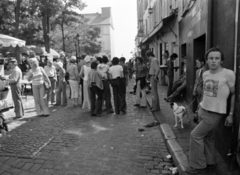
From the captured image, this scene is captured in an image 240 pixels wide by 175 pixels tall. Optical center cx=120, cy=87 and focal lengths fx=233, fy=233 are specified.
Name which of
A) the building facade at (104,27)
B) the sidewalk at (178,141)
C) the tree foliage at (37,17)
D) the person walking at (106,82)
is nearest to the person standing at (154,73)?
the sidewalk at (178,141)

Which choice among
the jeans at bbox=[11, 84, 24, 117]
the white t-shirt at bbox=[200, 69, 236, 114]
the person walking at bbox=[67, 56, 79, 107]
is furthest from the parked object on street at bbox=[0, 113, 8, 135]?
the white t-shirt at bbox=[200, 69, 236, 114]

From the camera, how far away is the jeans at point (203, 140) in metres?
3.17

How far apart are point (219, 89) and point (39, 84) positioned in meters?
5.75

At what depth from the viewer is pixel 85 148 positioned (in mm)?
4734

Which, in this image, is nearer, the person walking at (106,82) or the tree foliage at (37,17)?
the person walking at (106,82)

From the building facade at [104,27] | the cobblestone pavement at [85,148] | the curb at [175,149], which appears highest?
the building facade at [104,27]

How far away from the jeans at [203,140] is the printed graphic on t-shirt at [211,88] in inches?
9.9

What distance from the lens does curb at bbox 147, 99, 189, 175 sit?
3.68m

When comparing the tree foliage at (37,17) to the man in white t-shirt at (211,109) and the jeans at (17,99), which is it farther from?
the man in white t-shirt at (211,109)

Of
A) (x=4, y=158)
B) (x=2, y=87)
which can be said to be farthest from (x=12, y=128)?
(x=4, y=158)

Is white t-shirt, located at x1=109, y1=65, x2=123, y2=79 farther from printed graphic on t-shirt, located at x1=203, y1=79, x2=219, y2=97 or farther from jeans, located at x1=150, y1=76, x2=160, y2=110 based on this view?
printed graphic on t-shirt, located at x1=203, y1=79, x2=219, y2=97

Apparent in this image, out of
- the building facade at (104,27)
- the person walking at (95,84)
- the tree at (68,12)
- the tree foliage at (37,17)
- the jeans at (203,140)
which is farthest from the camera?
the building facade at (104,27)

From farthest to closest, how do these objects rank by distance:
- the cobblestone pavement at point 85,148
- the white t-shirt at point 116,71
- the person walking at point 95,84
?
the white t-shirt at point 116,71
the person walking at point 95,84
the cobblestone pavement at point 85,148

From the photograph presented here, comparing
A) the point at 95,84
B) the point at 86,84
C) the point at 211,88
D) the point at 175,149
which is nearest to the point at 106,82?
the point at 95,84
